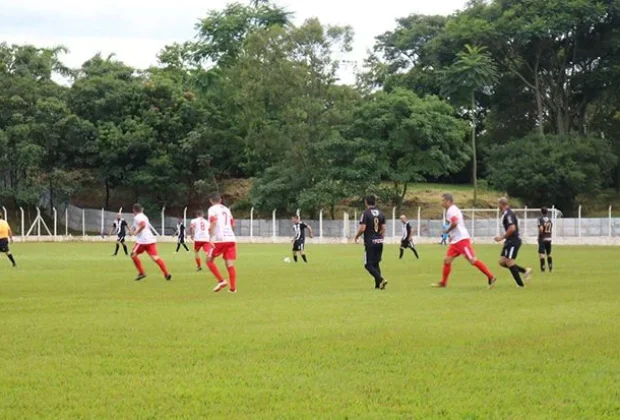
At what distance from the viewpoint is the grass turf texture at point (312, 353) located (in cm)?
845

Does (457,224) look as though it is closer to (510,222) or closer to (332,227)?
(510,222)

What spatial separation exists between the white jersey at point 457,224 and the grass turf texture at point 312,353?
1436mm

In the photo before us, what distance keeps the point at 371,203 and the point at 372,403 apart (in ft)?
42.2

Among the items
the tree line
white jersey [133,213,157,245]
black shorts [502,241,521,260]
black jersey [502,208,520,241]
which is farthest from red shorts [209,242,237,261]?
the tree line

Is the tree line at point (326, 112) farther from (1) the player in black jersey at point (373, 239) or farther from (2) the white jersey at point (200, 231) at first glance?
(1) the player in black jersey at point (373, 239)

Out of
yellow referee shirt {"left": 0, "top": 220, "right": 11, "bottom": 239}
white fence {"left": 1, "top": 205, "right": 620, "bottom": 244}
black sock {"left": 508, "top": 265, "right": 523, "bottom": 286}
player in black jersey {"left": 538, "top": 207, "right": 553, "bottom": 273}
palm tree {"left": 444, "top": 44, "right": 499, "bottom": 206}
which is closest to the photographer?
black sock {"left": 508, "top": 265, "right": 523, "bottom": 286}

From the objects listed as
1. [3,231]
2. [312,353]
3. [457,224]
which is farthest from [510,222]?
[3,231]

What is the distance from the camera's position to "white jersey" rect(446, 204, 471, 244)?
70.0ft

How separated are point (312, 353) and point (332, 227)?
60.0 metres

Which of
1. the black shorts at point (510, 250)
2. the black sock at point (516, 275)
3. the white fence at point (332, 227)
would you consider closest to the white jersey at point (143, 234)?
the black shorts at point (510, 250)

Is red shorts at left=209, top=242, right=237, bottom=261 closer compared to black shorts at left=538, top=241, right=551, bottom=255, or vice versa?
red shorts at left=209, top=242, right=237, bottom=261

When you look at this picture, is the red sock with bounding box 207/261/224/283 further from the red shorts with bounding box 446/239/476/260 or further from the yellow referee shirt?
the yellow referee shirt

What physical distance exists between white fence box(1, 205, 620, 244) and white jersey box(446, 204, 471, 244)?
39.5m

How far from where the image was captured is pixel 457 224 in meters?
21.5
